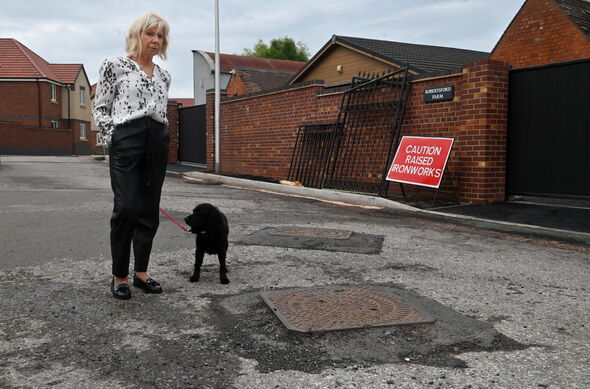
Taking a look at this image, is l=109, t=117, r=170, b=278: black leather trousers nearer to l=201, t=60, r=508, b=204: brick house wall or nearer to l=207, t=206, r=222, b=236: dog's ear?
l=207, t=206, r=222, b=236: dog's ear

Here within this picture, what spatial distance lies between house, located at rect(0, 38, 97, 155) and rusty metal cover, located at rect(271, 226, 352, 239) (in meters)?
37.1

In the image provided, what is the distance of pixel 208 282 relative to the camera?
13.8 ft

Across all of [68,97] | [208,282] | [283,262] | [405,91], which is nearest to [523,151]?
[405,91]

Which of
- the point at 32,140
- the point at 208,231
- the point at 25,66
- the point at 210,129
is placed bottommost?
the point at 208,231

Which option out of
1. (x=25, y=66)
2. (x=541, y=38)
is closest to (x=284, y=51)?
(x=25, y=66)

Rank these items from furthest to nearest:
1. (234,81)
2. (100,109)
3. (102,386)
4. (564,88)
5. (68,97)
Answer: (68,97), (234,81), (564,88), (100,109), (102,386)

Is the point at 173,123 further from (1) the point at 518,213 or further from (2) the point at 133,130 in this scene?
(2) the point at 133,130

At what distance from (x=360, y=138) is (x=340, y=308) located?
28.4ft

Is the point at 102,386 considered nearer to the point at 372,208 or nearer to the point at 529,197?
the point at 372,208

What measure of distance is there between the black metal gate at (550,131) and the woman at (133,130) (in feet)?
22.9

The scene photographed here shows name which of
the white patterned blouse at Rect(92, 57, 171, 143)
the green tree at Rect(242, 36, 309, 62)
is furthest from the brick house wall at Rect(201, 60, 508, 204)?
the green tree at Rect(242, 36, 309, 62)

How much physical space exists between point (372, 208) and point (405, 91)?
2.70m

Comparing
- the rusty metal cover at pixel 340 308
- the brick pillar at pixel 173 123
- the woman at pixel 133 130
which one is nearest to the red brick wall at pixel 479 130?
the rusty metal cover at pixel 340 308

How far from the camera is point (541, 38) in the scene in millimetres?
13031
